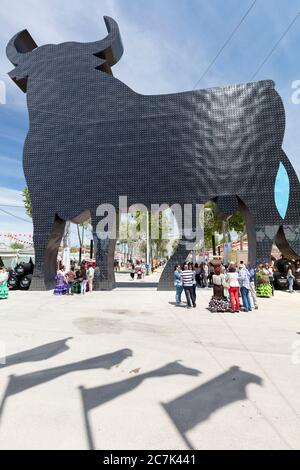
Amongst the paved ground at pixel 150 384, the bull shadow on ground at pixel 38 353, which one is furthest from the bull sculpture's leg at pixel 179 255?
the bull shadow on ground at pixel 38 353

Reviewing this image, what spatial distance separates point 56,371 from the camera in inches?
196

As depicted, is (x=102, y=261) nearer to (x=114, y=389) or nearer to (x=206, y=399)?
(x=114, y=389)

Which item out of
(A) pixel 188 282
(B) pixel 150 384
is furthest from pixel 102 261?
(B) pixel 150 384

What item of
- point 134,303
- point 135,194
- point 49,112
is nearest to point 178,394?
point 134,303

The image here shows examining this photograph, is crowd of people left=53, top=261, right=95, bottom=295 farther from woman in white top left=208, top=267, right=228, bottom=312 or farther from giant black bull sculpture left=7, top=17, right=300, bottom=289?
woman in white top left=208, top=267, right=228, bottom=312

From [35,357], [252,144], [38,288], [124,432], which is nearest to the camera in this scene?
[124,432]

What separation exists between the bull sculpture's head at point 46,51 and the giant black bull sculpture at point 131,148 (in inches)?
2.0

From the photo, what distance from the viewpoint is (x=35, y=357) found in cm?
568

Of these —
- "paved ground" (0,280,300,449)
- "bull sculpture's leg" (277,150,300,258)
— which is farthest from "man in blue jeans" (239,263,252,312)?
"bull sculpture's leg" (277,150,300,258)

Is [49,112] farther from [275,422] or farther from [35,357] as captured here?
[275,422]

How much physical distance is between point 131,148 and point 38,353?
39.1 ft

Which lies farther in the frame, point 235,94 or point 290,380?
point 235,94

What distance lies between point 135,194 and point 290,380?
12.1 meters

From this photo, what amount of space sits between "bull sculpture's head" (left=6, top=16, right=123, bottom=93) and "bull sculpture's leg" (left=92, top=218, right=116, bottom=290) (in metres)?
8.14
